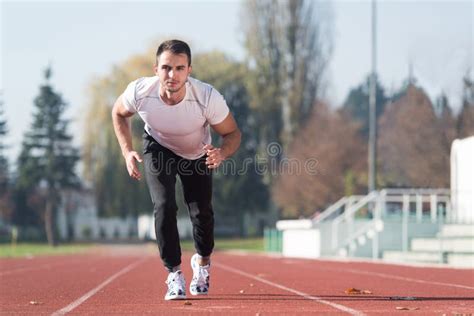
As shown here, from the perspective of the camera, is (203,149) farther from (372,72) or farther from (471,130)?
(372,72)

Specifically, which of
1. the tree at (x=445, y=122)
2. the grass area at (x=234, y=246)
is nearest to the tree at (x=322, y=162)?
the grass area at (x=234, y=246)

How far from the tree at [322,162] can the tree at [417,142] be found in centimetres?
1682

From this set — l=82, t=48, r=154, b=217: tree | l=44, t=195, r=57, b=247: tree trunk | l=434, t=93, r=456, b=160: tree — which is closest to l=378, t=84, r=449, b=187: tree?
l=434, t=93, r=456, b=160: tree

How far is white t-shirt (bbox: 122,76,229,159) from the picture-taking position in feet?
31.2

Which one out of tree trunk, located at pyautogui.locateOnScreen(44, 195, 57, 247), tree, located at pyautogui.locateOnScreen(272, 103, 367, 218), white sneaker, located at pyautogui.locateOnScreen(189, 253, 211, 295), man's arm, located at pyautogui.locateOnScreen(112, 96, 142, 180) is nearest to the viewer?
man's arm, located at pyautogui.locateOnScreen(112, 96, 142, 180)

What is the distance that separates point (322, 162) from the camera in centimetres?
5838

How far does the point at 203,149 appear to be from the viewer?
9.74m

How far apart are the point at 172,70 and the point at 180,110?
39 centimetres

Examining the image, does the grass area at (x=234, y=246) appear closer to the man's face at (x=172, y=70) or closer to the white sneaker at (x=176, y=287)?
the white sneaker at (x=176, y=287)

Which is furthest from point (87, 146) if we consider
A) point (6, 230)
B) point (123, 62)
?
point (6, 230)

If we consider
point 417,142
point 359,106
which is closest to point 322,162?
point 359,106

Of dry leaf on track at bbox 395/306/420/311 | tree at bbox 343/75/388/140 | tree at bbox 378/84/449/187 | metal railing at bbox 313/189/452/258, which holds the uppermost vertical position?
tree at bbox 343/75/388/140

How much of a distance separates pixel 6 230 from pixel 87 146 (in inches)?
1085

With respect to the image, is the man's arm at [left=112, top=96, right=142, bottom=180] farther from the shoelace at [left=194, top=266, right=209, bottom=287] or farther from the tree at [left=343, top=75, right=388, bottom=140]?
the tree at [left=343, top=75, right=388, bottom=140]
